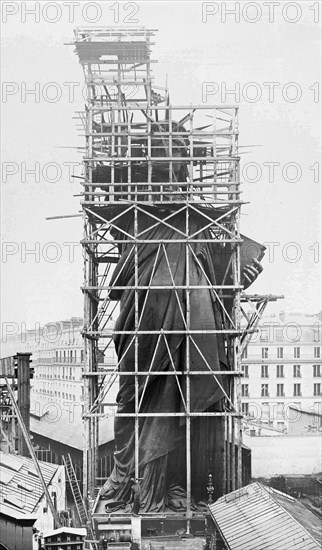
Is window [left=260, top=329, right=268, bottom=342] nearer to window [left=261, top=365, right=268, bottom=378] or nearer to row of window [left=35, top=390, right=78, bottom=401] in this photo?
window [left=261, top=365, right=268, bottom=378]

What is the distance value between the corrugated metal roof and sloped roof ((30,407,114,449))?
52.7 feet

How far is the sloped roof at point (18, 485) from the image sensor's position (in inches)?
915

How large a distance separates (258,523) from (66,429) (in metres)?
26.4

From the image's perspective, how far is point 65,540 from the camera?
1794 cm

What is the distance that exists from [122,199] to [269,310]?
51514 mm

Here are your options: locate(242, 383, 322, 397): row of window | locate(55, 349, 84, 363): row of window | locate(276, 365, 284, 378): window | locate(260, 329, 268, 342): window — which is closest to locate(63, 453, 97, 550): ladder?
locate(242, 383, 322, 397): row of window

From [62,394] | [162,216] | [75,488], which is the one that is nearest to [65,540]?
[162,216]

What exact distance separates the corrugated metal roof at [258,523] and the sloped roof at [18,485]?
5475mm

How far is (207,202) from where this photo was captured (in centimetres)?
3117

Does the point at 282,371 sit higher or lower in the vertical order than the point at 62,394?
higher

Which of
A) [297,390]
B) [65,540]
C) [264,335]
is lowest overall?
[297,390]

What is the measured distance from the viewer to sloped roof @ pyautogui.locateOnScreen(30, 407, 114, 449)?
43219 millimetres

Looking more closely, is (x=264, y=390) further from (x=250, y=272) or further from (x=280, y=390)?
(x=250, y=272)

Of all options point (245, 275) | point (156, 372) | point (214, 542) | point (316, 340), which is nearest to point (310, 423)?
point (316, 340)
